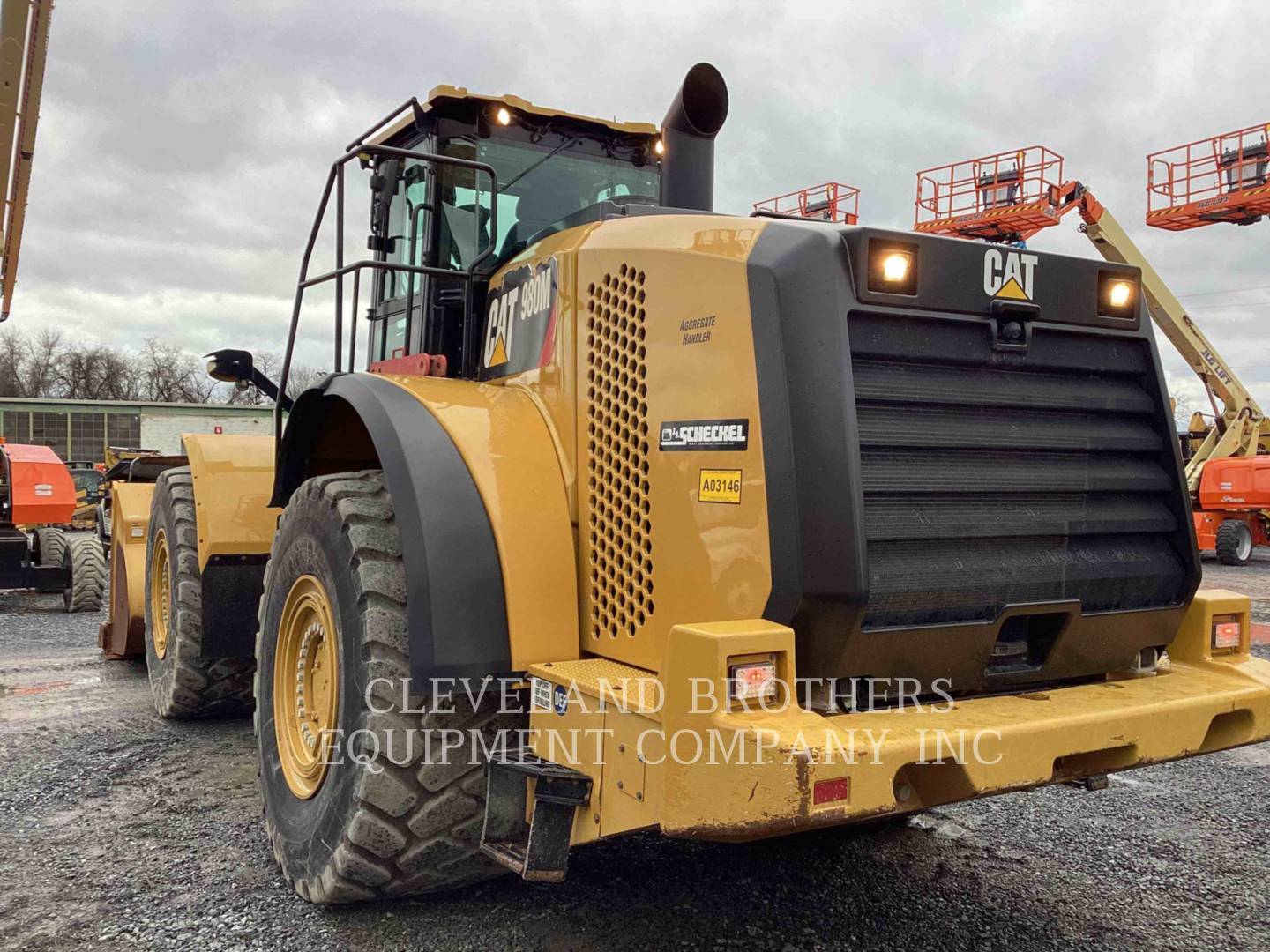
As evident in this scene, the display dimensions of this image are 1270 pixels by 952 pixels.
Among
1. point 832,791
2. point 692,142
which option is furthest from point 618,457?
point 692,142

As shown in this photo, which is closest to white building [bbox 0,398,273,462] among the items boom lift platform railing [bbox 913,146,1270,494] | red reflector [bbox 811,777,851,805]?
boom lift platform railing [bbox 913,146,1270,494]

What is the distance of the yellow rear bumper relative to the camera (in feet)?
7.73

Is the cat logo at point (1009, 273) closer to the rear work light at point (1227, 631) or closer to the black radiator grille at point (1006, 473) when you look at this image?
the black radiator grille at point (1006, 473)

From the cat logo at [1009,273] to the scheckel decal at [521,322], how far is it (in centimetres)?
134

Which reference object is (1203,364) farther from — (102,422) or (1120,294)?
(102,422)

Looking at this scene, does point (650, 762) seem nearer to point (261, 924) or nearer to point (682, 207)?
point (261, 924)

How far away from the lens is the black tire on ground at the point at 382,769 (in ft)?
10.1

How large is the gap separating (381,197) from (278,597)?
1667mm

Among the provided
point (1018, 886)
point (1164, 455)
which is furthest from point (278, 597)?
point (1164, 455)

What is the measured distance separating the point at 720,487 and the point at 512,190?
6.93 ft

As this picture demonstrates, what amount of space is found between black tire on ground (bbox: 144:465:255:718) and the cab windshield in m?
2.43

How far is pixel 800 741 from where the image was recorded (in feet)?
7.73

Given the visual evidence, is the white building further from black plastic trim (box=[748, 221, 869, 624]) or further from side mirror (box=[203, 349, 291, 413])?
black plastic trim (box=[748, 221, 869, 624])

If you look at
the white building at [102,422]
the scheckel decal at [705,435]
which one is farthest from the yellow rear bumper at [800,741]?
the white building at [102,422]
